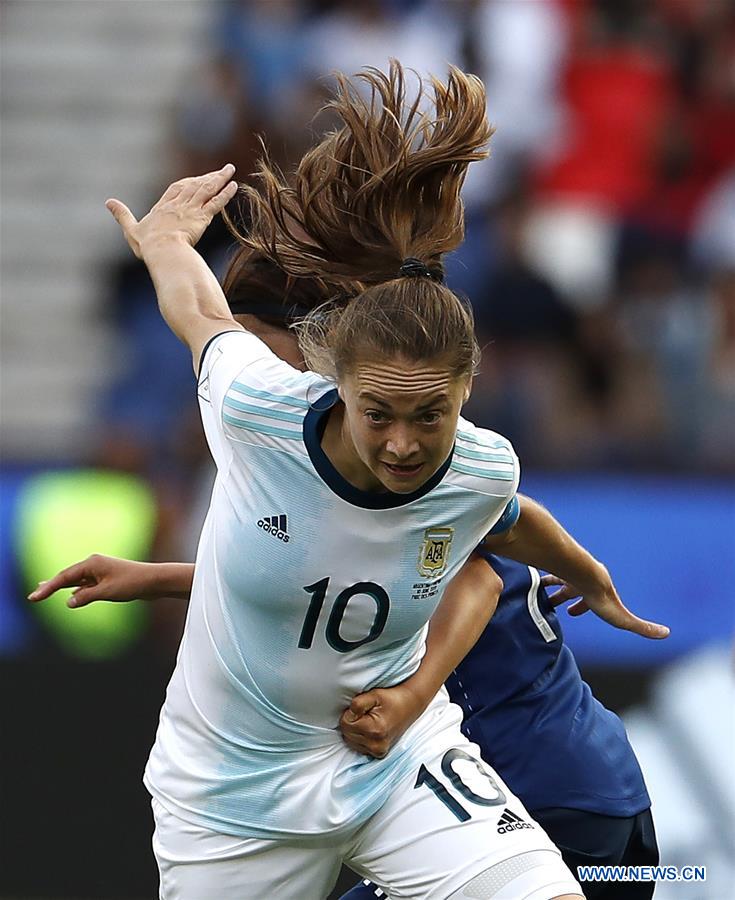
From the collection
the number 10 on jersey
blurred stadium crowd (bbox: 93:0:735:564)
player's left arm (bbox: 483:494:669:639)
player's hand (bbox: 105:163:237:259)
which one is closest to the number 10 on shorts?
the number 10 on jersey

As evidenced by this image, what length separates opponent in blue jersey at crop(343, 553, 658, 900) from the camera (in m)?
3.64

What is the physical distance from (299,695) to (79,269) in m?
7.92

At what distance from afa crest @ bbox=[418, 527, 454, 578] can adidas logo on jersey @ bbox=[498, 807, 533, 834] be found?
48cm

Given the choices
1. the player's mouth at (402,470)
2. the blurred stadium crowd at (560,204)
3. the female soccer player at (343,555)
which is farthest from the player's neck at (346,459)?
the blurred stadium crowd at (560,204)

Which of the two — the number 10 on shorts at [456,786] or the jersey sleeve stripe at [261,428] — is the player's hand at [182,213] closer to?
the jersey sleeve stripe at [261,428]

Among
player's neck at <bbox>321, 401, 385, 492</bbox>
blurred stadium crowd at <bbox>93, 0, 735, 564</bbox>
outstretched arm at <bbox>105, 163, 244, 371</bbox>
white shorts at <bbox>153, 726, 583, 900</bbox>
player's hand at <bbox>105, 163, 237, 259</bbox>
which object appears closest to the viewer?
player's neck at <bbox>321, 401, 385, 492</bbox>

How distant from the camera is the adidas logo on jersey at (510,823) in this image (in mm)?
3188

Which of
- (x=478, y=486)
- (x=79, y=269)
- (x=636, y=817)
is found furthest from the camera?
(x=79, y=269)

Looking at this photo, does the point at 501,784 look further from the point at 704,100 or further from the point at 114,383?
the point at 704,100

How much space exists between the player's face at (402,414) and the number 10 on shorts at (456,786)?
0.65 m

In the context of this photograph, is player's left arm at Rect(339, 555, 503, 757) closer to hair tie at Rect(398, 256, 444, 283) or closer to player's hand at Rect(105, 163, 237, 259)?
hair tie at Rect(398, 256, 444, 283)

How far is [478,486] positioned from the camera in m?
3.11

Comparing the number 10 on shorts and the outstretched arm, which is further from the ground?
the outstretched arm

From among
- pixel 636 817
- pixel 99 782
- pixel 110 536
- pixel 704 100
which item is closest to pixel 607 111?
pixel 704 100
